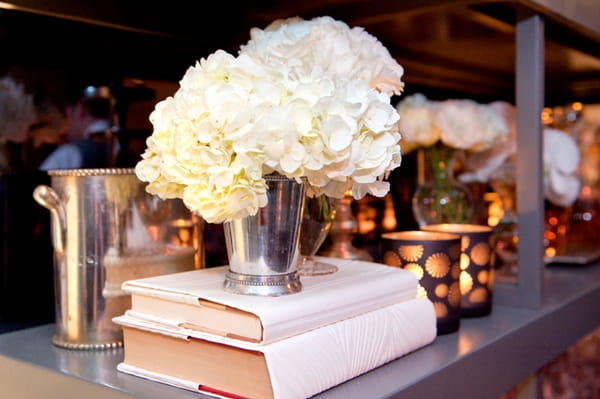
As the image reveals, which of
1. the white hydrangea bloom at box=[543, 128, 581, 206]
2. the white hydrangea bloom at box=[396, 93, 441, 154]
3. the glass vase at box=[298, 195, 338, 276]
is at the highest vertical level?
the white hydrangea bloom at box=[396, 93, 441, 154]

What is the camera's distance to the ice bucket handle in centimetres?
80

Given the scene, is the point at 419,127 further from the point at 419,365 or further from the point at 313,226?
the point at 419,365

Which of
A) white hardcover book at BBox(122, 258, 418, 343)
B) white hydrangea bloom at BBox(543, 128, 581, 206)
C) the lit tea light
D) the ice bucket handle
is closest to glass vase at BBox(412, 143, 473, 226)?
the lit tea light

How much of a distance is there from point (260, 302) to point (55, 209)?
1.08 feet

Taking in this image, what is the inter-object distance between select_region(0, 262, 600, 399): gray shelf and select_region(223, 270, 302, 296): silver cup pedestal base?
11cm

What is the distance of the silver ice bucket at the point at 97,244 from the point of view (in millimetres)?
812

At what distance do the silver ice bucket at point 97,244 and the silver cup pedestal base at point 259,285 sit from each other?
0.19m

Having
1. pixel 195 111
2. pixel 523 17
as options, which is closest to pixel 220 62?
pixel 195 111

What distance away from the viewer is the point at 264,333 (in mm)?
608

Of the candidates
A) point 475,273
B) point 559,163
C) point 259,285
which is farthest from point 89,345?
point 559,163

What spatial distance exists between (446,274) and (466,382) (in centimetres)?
15

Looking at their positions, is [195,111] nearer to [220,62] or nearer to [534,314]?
[220,62]

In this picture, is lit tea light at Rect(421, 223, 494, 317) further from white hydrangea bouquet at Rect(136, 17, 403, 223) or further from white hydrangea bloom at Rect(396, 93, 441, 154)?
white hydrangea bouquet at Rect(136, 17, 403, 223)

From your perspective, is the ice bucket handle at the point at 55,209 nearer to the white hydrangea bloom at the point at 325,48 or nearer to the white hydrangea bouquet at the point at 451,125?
the white hydrangea bloom at the point at 325,48
